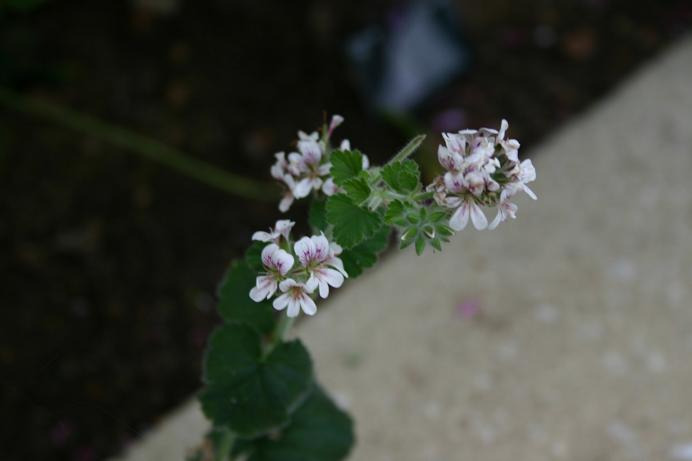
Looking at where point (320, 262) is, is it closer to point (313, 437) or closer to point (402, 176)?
point (402, 176)

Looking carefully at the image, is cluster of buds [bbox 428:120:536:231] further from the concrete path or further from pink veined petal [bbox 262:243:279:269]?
the concrete path

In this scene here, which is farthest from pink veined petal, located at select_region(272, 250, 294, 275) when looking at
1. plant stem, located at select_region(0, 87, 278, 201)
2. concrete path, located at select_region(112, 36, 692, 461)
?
plant stem, located at select_region(0, 87, 278, 201)

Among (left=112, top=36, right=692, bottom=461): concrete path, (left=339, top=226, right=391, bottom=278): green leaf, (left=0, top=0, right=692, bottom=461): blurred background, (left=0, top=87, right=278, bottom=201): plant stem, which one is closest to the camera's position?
(left=339, top=226, right=391, bottom=278): green leaf

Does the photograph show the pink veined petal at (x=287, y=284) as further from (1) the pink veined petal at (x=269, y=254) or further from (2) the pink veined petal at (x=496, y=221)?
(2) the pink veined petal at (x=496, y=221)

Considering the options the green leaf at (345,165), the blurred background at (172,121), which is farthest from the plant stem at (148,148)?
the green leaf at (345,165)

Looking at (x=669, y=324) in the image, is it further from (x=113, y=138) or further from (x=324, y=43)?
(x=113, y=138)

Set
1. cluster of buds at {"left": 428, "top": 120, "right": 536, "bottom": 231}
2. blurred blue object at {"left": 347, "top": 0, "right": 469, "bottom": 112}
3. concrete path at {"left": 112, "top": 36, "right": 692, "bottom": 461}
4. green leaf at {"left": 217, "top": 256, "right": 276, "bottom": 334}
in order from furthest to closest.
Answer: blurred blue object at {"left": 347, "top": 0, "right": 469, "bottom": 112} → concrete path at {"left": 112, "top": 36, "right": 692, "bottom": 461} → green leaf at {"left": 217, "top": 256, "right": 276, "bottom": 334} → cluster of buds at {"left": 428, "top": 120, "right": 536, "bottom": 231}

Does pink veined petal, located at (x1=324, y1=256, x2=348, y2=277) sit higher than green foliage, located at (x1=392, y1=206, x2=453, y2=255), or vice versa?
green foliage, located at (x1=392, y1=206, x2=453, y2=255)
